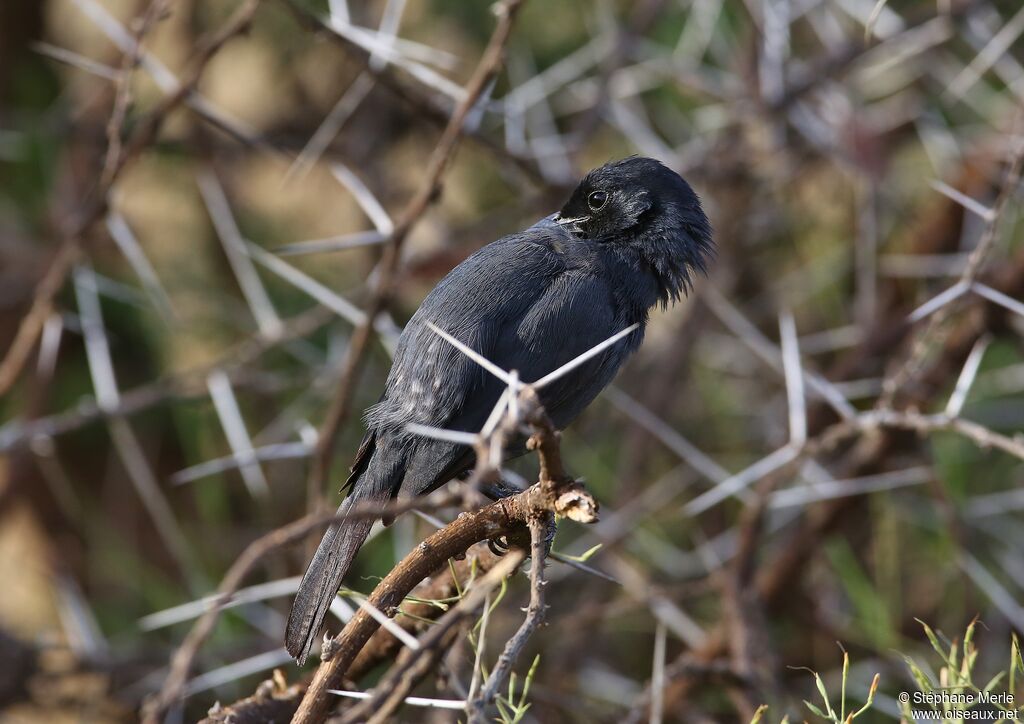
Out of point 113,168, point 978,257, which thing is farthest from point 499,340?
point 113,168

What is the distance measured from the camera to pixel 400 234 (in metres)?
2.93

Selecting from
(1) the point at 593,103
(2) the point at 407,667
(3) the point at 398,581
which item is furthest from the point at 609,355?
(1) the point at 593,103

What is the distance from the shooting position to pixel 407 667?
1459mm

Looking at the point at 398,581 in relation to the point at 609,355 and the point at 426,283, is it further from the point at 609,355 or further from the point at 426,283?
the point at 426,283

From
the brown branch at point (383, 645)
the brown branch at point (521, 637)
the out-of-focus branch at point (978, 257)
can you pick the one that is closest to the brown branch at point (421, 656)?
the brown branch at point (521, 637)

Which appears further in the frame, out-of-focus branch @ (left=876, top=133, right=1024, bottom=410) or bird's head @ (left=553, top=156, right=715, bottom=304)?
bird's head @ (left=553, top=156, right=715, bottom=304)

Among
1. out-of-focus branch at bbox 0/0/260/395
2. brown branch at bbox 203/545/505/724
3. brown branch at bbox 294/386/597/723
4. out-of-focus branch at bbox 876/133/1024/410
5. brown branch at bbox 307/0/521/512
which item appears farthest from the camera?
→ out-of-focus branch at bbox 0/0/260/395

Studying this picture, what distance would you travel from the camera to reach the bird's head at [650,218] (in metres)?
2.83

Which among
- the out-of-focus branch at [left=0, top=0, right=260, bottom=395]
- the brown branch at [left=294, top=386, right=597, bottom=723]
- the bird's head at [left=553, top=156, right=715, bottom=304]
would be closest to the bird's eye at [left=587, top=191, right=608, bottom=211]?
the bird's head at [left=553, top=156, right=715, bottom=304]

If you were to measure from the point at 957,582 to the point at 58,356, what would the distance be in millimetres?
4092

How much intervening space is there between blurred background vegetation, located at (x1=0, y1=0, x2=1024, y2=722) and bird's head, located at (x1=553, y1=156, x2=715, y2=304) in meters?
0.58

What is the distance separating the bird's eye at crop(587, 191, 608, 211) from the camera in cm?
290

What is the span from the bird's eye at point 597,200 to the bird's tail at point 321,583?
108 cm

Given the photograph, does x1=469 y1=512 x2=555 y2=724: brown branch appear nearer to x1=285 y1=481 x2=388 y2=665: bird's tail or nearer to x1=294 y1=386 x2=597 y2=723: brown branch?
x1=294 y1=386 x2=597 y2=723: brown branch
